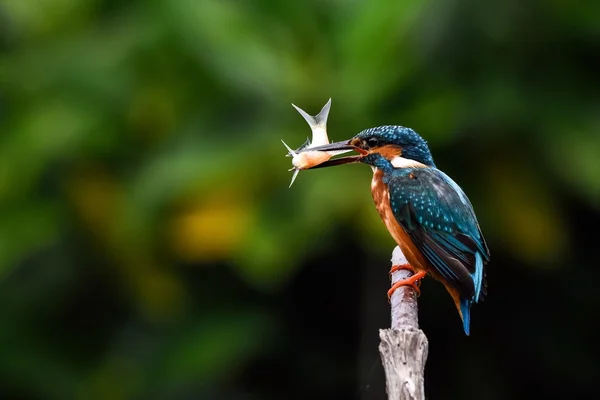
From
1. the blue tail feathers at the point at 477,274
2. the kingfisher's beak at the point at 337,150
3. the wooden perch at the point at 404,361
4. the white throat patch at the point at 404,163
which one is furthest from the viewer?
the white throat patch at the point at 404,163

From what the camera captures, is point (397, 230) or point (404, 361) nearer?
point (404, 361)

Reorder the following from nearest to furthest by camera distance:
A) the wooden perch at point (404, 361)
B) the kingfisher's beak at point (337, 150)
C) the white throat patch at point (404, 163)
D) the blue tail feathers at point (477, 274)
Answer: the wooden perch at point (404, 361)
the kingfisher's beak at point (337, 150)
the blue tail feathers at point (477, 274)
the white throat patch at point (404, 163)

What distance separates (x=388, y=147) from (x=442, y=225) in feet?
0.65

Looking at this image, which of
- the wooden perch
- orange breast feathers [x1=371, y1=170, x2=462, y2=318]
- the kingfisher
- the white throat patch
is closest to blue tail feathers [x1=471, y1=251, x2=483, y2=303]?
the kingfisher

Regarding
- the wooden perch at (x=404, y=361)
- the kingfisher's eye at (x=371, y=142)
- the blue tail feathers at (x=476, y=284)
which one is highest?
the kingfisher's eye at (x=371, y=142)

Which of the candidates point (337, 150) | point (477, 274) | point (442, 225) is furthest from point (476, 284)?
point (337, 150)

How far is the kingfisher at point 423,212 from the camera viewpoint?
2.06 metres

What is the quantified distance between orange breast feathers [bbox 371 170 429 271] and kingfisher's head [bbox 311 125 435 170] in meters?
0.07

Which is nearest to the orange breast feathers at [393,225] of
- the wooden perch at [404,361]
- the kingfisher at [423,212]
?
the kingfisher at [423,212]

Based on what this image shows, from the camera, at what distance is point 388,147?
6.91 ft

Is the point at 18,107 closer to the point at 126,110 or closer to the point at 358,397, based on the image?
the point at 126,110

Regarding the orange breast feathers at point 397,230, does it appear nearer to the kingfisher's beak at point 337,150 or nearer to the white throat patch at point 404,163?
the white throat patch at point 404,163

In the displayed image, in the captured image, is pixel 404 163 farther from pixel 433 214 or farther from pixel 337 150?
pixel 337 150

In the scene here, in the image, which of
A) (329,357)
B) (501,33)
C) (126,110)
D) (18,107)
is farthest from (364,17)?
(18,107)
